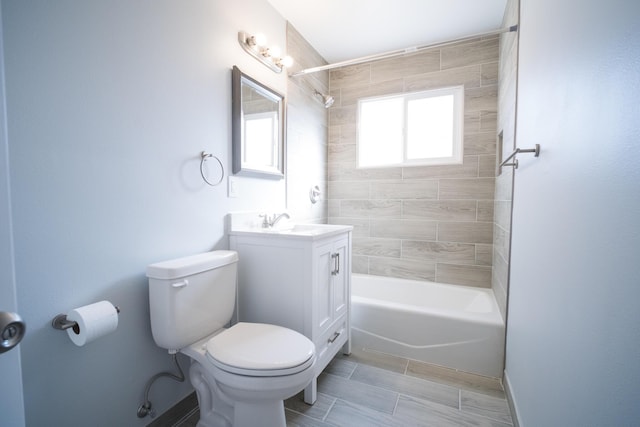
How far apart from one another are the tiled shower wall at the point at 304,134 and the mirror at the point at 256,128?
0.19 m

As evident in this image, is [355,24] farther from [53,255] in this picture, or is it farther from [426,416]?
[426,416]

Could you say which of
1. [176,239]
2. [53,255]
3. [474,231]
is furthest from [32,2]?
[474,231]

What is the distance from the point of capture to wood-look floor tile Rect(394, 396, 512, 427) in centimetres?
144

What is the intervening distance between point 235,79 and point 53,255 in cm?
129

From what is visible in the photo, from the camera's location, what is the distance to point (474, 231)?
2.57 meters

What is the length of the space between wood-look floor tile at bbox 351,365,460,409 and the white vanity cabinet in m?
0.27

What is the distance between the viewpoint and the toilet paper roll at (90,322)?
3.18ft

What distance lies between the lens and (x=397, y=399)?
1625 millimetres

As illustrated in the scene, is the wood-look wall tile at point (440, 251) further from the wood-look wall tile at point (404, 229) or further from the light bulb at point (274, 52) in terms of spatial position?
the light bulb at point (274, 52)

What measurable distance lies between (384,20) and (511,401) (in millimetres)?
2698

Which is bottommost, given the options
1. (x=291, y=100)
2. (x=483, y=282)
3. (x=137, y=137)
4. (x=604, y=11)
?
(x=483, y=282)

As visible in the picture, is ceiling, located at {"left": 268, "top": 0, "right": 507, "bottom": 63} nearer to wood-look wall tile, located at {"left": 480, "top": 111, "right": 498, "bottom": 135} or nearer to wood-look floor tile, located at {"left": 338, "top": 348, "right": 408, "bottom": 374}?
wood-look wall tile, located at {"left": 480, "top": 111, "right": 498, "bottom": 135}

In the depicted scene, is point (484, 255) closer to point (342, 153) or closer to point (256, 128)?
point (342, 153)

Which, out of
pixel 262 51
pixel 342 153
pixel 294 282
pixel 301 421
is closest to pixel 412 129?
pixel 342 153
